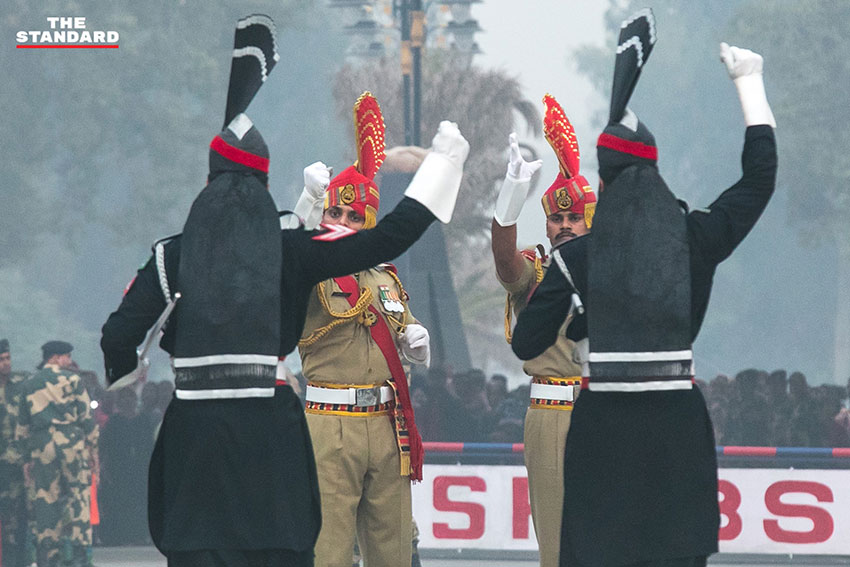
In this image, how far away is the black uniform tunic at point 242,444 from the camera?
466cm

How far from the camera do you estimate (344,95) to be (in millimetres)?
36562

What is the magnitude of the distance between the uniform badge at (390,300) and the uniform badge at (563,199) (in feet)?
3.04

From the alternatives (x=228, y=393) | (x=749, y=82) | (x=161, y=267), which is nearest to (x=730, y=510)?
(x=749, y=82)

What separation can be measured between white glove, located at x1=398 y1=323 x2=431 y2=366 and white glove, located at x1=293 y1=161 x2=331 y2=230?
78cm

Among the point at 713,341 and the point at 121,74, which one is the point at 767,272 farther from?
the point at 121,74

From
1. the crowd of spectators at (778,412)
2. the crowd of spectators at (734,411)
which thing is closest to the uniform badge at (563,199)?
the crowd of spectators at (734,411)

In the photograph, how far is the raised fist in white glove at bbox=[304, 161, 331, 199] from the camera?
6.95 m

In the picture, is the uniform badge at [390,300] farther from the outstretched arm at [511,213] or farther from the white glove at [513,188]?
the white glove at [513,188]

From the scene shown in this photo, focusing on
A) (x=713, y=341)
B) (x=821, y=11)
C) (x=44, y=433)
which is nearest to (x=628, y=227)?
(x=44, y=433)

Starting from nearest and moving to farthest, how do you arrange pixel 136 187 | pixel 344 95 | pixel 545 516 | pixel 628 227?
pixel 628 227 → pixel 545 516 → pixel 344 95 → pixel 136 187

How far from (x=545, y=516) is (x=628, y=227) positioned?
235cm

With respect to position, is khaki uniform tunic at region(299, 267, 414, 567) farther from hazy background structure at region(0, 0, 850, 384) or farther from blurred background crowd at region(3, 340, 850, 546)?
hazy background structure at region(0, 0, 850, 384)

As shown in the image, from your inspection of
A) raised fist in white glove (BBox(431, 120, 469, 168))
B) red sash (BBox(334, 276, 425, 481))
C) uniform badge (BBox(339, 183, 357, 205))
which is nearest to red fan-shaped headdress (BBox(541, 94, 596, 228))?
uniform badge (BBox(339, 183, 357, 205))

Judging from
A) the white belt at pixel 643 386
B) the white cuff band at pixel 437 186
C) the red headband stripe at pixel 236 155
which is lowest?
the white belt at pixel 643 386
